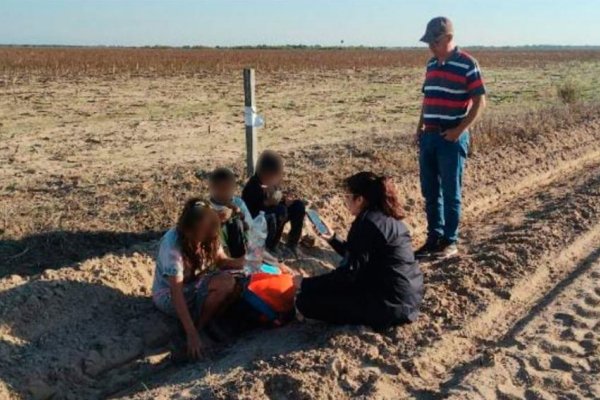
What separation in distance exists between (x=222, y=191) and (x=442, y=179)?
6.40ft

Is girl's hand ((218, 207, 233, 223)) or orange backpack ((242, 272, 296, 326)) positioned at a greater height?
girl's hand ((218, 207, 233, 223))

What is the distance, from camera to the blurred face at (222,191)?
520 centimetres

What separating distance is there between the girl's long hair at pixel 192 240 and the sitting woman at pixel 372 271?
31.0 inches

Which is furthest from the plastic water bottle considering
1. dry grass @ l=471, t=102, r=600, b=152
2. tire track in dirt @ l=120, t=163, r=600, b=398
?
dry grass @ l=471, t=102, r=600, b=152

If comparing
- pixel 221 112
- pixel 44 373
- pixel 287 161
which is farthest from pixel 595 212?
pixel 221 112

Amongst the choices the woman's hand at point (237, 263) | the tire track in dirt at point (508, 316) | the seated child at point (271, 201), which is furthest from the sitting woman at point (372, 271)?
the seated child at point (271, 201)

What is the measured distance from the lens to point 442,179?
5.94 metres

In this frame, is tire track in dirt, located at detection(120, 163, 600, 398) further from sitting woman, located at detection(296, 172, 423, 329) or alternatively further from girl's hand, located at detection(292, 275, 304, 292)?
girl's hand, located at detection(292, 275, 304, 292)

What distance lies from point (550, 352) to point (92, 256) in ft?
12.4

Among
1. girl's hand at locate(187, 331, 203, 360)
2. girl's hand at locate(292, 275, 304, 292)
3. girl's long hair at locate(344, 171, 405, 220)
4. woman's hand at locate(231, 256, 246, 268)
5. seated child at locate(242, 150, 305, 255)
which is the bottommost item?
girl's hand at locate(187, 331, 203, 360)

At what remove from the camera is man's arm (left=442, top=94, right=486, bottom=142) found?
18.4 feet

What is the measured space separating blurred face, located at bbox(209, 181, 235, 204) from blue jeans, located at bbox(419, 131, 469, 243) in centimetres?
182

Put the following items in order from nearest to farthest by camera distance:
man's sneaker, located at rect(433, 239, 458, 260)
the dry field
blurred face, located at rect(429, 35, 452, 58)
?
the dry field < blurred face, located at rect(429, 35, 452, 58) < man's sneaker, located at rect(433, 239, 458, 260)

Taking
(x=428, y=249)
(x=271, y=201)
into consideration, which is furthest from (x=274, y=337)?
(x=428, y=249)
